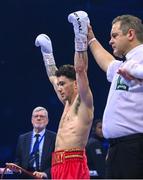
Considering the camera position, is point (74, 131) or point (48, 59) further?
point (48, 59)

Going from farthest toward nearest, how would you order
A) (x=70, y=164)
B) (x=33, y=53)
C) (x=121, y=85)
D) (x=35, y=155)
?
1. (x=33, y=53)
2. (x=35, y=155)
3. (x=70, y=164)
4. (x=121, y=85)

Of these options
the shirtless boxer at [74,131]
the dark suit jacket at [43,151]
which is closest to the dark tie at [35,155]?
the dark suit jacket at [43,151]

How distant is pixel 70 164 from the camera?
3281mm

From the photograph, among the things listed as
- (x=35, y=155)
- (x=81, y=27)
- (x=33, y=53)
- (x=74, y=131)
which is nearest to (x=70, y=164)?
(x=74, y=131)

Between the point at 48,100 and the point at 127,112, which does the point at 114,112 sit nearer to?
the point at 127,112

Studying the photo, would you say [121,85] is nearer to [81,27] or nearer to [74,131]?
[81,27]

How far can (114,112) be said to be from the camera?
245cm

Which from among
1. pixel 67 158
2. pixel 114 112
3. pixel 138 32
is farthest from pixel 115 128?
pixel 67 158

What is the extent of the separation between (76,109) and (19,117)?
10.0ft

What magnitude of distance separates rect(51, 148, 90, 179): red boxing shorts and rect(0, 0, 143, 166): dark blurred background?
9.98 feet

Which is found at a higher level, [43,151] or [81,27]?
[81,27]

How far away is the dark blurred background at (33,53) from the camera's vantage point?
20.8 ft

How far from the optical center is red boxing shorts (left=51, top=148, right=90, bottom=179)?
3.28 meters

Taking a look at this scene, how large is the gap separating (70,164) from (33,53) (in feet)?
10.7
